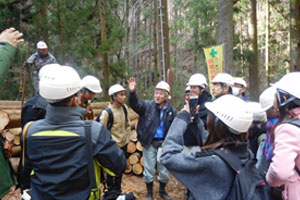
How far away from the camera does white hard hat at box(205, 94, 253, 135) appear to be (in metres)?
1.84

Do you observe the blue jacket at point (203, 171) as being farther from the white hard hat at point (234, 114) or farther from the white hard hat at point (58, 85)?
the white hard hat at point (58, 85)

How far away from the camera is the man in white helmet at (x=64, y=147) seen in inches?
79.4

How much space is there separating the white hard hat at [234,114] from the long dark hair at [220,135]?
35 millimetres

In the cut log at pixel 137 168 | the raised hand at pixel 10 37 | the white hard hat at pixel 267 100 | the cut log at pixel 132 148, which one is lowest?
the cut log at pixel 137 168

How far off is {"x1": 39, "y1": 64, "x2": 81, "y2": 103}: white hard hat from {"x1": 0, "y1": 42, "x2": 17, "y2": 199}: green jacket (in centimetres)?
35

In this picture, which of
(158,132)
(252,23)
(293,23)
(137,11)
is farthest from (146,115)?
(137,11)

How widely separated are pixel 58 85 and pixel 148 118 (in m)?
3.02

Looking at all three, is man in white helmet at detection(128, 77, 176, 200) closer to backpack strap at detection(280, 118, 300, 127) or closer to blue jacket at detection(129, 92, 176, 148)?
blue jacket at detection(129, 92, 176, 148)

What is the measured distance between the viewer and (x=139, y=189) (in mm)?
5738

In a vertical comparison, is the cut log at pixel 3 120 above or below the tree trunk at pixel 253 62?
below

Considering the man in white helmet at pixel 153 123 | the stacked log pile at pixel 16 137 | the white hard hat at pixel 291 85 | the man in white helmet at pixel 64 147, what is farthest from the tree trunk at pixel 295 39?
the man in white helmet at pixel 64 147

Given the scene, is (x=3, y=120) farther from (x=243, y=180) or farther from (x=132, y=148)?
(x=243, y=180)

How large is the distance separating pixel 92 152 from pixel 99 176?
0.31 meters

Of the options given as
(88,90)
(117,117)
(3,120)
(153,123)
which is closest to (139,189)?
(153,123)
